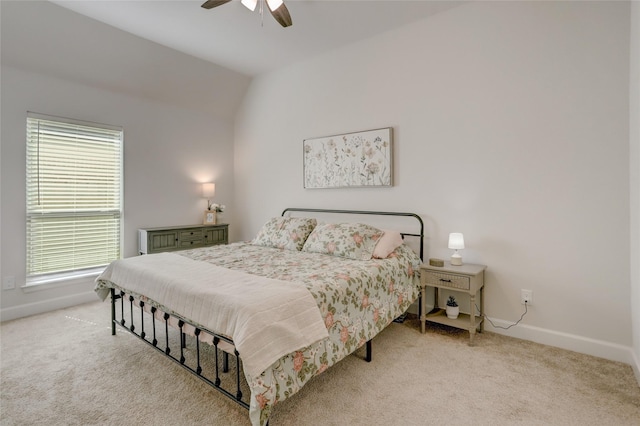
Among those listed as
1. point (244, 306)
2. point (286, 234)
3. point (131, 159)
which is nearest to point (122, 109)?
point (131, 159)

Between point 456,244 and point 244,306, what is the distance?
2089mm

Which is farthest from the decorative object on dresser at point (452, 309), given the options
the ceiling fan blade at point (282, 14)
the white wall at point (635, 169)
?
the ceiling fan blade at point (282, 14)

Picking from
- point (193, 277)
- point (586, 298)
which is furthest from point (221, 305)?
point (586, 298)

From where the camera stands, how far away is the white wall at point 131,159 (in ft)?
11.2

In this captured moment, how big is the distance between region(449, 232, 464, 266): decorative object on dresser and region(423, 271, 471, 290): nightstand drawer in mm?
198

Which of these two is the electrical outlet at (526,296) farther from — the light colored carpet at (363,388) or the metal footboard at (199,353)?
the metal footboard at (199,353)

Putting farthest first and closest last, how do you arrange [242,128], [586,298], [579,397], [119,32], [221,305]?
[242,128] < [119,32] < [586,298] < [579,397] < [221,305]

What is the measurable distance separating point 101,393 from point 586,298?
3690 mm

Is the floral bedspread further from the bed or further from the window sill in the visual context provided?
the window sill

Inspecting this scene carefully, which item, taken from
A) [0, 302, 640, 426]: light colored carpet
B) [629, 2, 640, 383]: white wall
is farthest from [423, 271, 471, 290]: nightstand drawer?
[629, 2, 640, 383]: white wall

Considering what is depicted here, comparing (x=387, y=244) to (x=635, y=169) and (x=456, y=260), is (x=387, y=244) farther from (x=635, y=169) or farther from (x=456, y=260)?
(x=635, y=169)

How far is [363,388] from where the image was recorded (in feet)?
7.22

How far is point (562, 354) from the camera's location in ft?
8.78

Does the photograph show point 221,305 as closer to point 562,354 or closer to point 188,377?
point 188,377
